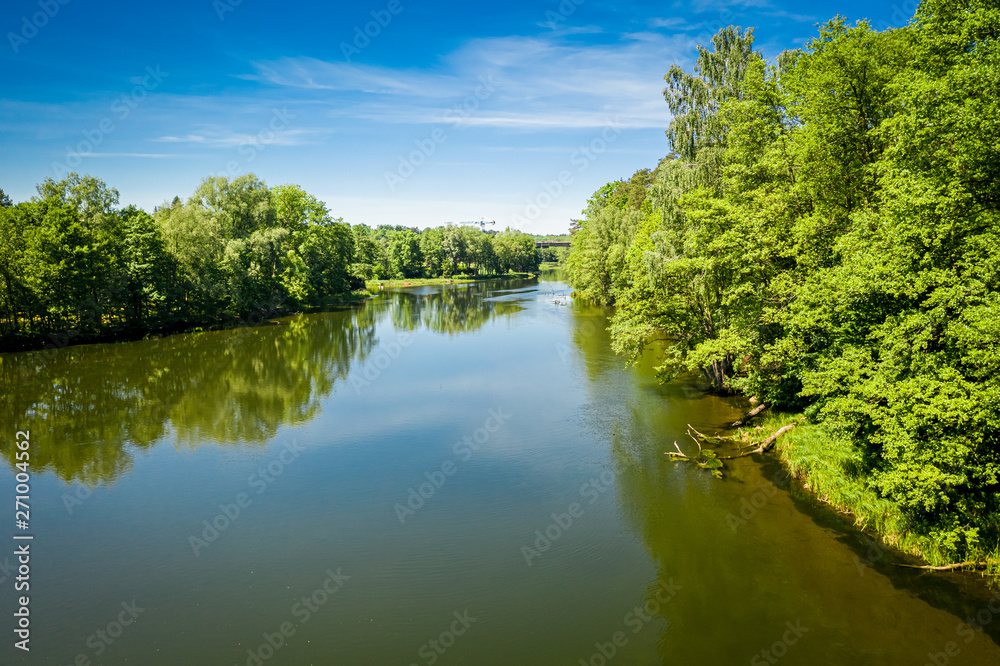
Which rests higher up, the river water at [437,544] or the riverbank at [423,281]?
the riverbank at [423,281]

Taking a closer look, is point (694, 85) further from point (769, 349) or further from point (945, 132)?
point (945, 132)

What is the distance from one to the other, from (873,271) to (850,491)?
6011mm

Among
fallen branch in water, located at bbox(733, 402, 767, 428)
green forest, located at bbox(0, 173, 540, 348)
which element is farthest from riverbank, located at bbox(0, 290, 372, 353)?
fallen branch in water, located at bbox(733, 402, 767, 428)

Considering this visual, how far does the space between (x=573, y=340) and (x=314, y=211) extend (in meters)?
46.4

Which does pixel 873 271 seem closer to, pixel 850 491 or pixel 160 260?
pixel 850 491

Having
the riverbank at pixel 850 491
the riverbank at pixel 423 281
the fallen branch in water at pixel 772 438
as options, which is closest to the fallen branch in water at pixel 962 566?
the riverbank at pixel 850 491

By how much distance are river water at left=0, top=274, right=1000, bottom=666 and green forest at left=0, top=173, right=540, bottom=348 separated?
14661mm

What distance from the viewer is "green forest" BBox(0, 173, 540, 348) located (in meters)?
36.8

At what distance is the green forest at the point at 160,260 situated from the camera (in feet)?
121

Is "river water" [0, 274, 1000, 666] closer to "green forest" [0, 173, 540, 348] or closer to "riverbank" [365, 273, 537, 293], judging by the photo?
"green forest" [0, 173, 540, 348]

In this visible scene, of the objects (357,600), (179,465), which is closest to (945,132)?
(357,600)

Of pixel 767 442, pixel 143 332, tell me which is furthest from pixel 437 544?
pixel 143 332

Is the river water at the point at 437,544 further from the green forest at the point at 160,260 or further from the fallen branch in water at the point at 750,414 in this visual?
the green forest at the point at 160,260

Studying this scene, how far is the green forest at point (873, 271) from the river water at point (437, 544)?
2.12m
